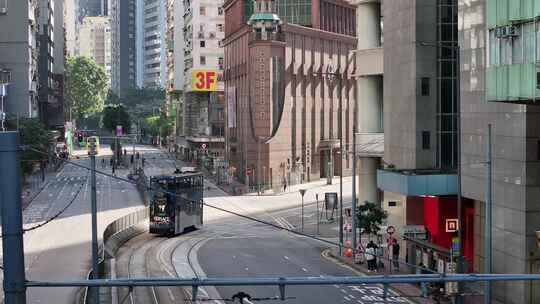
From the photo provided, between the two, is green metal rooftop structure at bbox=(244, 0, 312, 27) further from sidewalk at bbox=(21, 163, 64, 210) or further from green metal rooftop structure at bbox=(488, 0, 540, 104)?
green metal rooftop structure at bbox=(488, 0, 540, 104)

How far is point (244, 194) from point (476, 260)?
62.1 metres

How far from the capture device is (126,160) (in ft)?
500

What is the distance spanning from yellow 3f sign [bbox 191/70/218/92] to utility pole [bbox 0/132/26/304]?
138 m

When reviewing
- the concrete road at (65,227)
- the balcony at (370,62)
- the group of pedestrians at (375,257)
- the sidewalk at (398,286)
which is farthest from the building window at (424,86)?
the concrete road at (65,227)

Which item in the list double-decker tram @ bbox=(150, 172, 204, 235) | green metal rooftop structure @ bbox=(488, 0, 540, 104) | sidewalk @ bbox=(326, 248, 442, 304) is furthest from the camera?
double-decker tram @ bbox=(150, 172, 204, 235)

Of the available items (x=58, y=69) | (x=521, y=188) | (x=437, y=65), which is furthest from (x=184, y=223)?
(x=58, y=69)

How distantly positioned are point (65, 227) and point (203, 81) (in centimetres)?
8297

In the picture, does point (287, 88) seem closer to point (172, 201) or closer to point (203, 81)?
point (203, 81)

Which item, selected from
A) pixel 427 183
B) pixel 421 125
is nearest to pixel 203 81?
pixel 421 125

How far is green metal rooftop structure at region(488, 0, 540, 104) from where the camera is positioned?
3225 centimetres

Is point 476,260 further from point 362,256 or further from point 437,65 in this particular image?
point 437,65

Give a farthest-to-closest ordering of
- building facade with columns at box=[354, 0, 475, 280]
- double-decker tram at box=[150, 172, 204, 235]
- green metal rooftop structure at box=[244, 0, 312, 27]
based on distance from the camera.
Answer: green metal rooftop structure at box=[244, 0, 312, 27] → double-decker tram at box=[150, 172, 204, 235] → building facade with columns at box=[354, 0, 475, 280]

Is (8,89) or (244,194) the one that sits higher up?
(8,89)

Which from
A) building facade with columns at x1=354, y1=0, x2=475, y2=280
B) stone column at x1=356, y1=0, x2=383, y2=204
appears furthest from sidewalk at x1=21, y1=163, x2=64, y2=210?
building facade with columns at x1=354, y1=0, x2=475, y2=280
